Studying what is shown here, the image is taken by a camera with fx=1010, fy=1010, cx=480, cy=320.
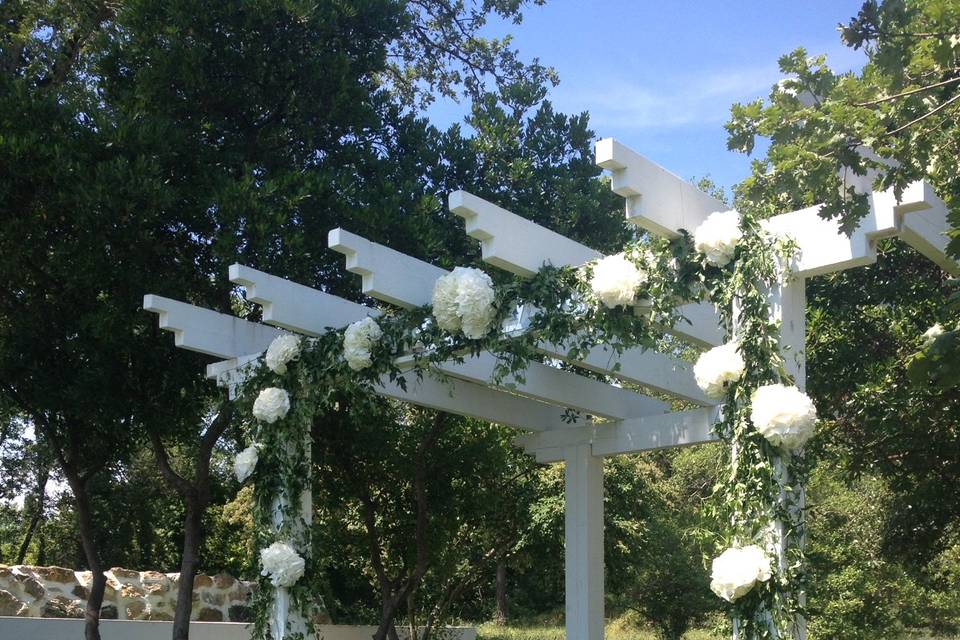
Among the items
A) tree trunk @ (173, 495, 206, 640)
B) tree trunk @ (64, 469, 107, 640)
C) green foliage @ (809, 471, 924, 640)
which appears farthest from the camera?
green foliage @ (809, 471, 924, 640)

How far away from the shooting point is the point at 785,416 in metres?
3.59

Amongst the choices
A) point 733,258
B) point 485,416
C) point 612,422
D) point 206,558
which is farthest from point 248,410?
point 206,558

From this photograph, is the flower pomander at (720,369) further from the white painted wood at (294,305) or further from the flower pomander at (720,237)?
the white painted wood at (294,305)

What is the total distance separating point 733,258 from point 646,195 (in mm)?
428

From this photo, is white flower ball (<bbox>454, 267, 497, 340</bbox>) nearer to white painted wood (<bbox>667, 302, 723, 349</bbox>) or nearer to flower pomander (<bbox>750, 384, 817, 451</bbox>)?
white painted wood (<bbox>667, 302, 723, 349</bbox>)

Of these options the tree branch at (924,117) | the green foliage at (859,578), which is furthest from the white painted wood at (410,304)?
the green foliage at (859,578)

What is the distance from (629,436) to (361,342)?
8.80 feet

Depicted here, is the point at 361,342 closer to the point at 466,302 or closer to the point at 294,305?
the point at 294,305

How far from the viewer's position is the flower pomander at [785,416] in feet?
11.8

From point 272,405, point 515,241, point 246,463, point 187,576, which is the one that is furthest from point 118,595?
point 515,241

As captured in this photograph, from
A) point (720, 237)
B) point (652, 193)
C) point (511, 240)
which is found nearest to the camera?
point (720, 237)

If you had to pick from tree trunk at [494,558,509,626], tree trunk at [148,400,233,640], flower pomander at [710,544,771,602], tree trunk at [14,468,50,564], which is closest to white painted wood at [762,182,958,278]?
flower pomander at [710,544,771,602]

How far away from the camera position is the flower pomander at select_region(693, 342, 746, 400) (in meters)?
3.84

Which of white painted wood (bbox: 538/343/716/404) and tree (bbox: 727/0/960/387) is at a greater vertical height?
tree (bbox: 727/0/960/387)
